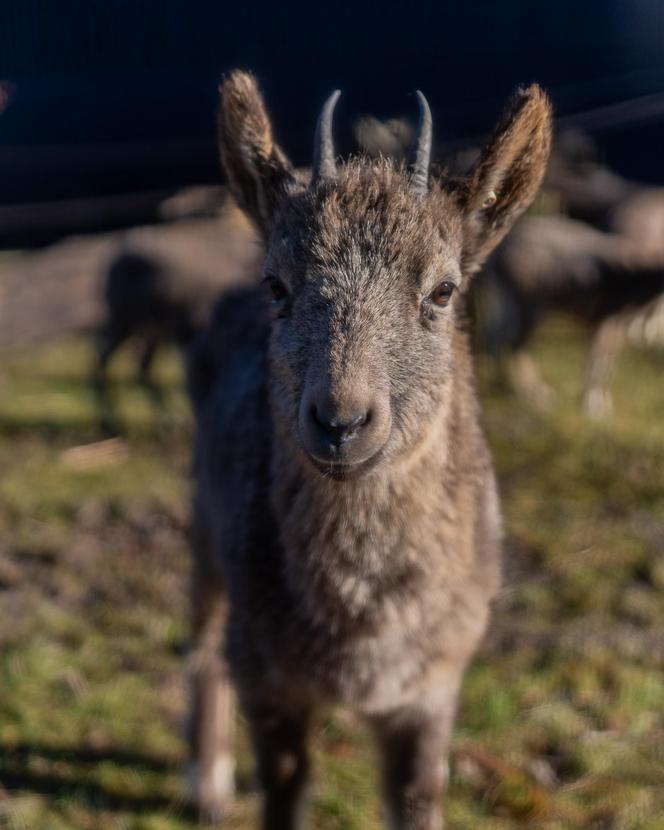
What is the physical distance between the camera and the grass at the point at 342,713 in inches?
156

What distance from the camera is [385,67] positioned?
748 centimetres

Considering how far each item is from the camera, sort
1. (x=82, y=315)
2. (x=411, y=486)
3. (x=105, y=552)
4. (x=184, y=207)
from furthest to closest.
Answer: (x=82, y=315) → (x=184, y=207) → (x=105, y=552) → (x=411, y=486)

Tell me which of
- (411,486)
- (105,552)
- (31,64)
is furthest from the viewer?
(31,64)

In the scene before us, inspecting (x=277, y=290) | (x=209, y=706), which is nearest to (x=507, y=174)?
(x=277, y=290)

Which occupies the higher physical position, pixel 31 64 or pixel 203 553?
pixel 31 64

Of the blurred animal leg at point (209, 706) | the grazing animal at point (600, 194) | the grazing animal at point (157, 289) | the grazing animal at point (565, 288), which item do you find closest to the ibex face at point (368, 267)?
the blurred animal leg at point (209, 706)

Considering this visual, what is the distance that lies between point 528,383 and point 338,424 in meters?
6.56

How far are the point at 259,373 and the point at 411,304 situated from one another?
110cm

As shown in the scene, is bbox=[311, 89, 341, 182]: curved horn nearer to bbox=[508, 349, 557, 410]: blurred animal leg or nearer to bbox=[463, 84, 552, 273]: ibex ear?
bbox=[463, 84, 552, 273]: ibex ear

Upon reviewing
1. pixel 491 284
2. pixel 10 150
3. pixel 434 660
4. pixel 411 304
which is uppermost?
pixel 411 304

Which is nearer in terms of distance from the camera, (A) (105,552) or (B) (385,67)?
(A) (105,552)

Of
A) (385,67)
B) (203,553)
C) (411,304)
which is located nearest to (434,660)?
(411,304)

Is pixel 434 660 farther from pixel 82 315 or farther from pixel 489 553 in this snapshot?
pixel 82 315

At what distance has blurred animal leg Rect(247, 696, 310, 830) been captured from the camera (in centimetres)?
337
